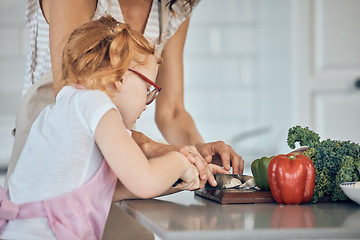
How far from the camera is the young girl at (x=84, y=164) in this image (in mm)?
1138

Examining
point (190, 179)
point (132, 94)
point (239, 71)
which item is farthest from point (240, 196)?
point (239, 71)

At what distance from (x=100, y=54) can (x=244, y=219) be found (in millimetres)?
562

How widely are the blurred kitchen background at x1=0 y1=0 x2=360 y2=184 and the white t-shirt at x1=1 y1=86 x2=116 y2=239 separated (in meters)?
2.71

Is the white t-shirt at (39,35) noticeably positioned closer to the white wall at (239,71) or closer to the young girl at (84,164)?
the young girl at (84,164)

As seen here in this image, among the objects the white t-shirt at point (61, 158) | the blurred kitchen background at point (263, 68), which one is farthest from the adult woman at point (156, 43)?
the blurred kitchen background at point (263, 68)

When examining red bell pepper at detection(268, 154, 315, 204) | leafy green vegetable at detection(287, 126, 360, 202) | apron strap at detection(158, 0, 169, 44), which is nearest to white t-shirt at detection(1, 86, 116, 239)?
red bell pepper at detection(268, 154, 315, 204)

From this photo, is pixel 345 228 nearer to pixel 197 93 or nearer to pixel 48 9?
pixel 48 9

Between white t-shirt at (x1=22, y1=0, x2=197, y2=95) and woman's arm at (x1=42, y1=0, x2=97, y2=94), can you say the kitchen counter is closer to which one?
woman's arm at (x1=42, y1=0, x2=97, y2=94)

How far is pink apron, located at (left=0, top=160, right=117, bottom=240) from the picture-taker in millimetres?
1135

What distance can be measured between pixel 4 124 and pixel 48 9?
2228 mm

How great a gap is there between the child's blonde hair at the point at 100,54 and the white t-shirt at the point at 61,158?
0.27 ft

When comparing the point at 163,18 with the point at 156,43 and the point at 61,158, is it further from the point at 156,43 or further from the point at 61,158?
the point at 61,158

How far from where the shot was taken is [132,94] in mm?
1332

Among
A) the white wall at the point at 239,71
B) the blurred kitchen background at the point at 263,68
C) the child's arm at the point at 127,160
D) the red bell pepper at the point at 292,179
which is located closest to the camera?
the child's arm at the point at 127,160
